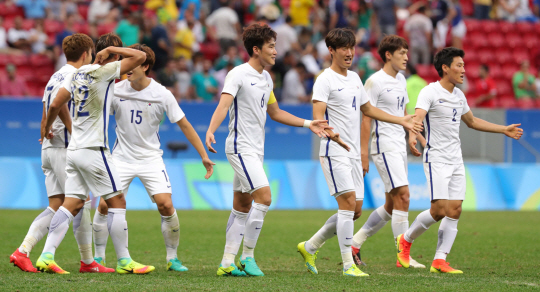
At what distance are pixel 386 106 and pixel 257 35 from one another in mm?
2222

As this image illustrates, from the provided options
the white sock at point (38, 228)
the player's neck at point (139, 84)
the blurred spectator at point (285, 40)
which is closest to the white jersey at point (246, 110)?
the player's neck at point (139, 84)

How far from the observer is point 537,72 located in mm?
21000

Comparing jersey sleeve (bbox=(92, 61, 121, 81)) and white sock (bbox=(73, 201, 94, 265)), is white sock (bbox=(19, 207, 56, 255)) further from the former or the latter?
jersey sleeve (bbox=(92, 61, 121, 81))

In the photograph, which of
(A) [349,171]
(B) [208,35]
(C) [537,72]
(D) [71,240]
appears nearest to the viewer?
(A) [349,171]

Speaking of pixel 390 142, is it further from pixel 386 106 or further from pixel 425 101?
pixel 425 101

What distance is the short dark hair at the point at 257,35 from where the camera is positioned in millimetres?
6691

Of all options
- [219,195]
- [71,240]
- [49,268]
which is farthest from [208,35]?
[49,268]

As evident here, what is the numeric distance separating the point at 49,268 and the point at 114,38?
2.43 meters

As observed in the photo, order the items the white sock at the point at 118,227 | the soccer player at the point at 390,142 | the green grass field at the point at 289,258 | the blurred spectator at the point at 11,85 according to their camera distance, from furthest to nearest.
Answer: the blurred spectator at the point at 11,85 → the soccer player at the point at 390,142 → the white sock at the point at 118,227 → the green grass field at the point at 289,258

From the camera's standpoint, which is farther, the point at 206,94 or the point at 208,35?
the point at 208,35

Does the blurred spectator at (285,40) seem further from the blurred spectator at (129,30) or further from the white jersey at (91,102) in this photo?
the white jersey at (91,102)

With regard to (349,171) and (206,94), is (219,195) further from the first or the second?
(349,171)

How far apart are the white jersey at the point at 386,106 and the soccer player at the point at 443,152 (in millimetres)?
467

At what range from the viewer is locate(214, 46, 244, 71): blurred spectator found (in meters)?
17.4
